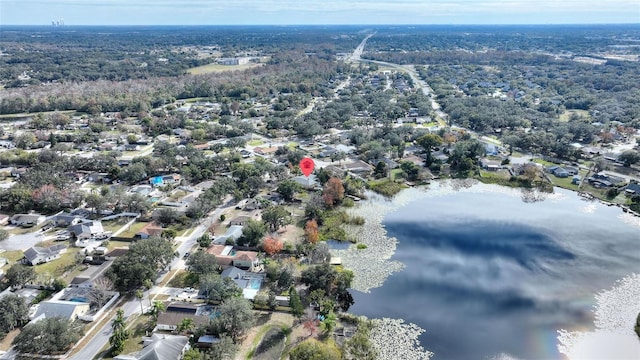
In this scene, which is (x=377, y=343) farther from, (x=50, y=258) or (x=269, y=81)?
(x=269, y=81)

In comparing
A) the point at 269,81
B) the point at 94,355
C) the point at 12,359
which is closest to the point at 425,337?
the point at 94,355

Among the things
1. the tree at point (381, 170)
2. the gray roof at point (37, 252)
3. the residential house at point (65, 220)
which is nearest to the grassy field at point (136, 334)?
the gray roof at point (37, 252)

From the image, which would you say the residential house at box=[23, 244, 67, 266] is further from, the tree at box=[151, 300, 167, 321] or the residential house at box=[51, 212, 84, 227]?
the tree at box=[151, 300, 167, 321]

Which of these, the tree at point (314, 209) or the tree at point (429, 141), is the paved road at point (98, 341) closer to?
the tree at point (314, 209)

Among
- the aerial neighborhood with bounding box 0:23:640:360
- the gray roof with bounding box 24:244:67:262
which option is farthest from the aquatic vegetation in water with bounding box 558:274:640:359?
the gray roof with bounding box 24:244:67:262

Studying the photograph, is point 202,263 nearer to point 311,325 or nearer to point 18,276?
point 311,325

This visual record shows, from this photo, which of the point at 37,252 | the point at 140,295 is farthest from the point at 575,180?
the point at 37,252
